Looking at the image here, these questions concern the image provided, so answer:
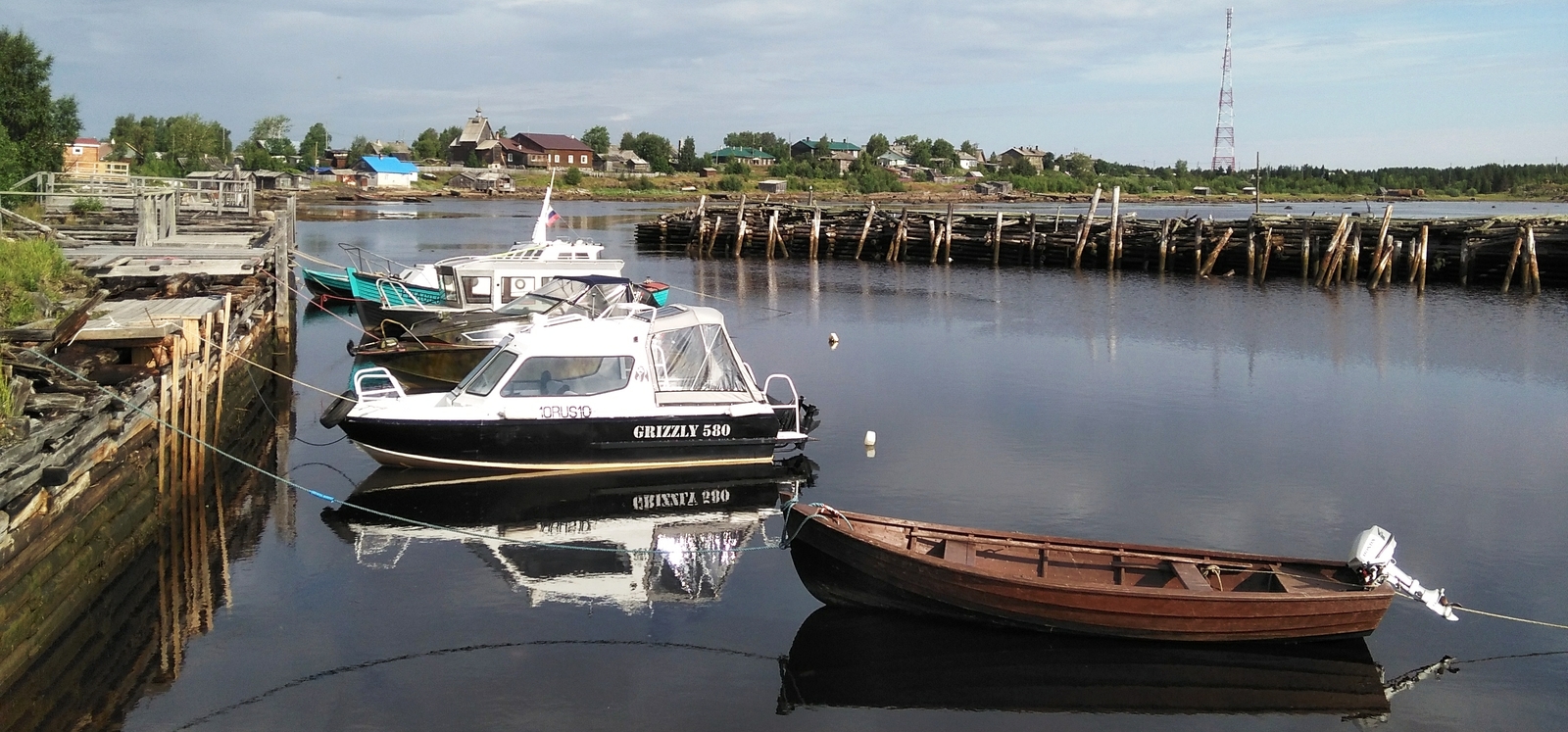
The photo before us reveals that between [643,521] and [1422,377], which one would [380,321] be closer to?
[643,521]

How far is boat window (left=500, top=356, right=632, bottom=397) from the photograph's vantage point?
17438 mm

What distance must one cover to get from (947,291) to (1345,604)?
110 ft

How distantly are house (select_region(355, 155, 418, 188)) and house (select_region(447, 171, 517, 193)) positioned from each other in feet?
18.0

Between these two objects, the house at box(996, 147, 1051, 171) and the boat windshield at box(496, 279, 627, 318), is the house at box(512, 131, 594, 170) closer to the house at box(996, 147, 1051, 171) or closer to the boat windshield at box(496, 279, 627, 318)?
the house at box(996, 147, 1051, 171)

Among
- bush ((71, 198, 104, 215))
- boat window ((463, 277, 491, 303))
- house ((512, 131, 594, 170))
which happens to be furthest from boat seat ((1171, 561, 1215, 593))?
house ((512, 131, 594, 170))

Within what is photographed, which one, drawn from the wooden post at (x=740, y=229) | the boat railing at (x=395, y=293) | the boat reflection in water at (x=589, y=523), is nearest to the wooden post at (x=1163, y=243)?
the wooden post at (x=740, y=229)

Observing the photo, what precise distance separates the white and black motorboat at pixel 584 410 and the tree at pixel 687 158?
480 feet

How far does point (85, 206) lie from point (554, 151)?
11692cm

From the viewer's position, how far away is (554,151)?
502 ft

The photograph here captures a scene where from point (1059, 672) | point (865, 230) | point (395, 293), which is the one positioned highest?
point (865, 230)

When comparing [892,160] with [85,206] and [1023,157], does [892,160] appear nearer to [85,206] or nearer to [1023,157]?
[1023,157]

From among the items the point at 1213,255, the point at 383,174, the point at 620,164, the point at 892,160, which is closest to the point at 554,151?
the point at 620,164

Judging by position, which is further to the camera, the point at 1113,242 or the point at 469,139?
the point at 469,139

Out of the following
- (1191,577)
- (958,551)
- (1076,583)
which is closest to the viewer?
(1076,583)
